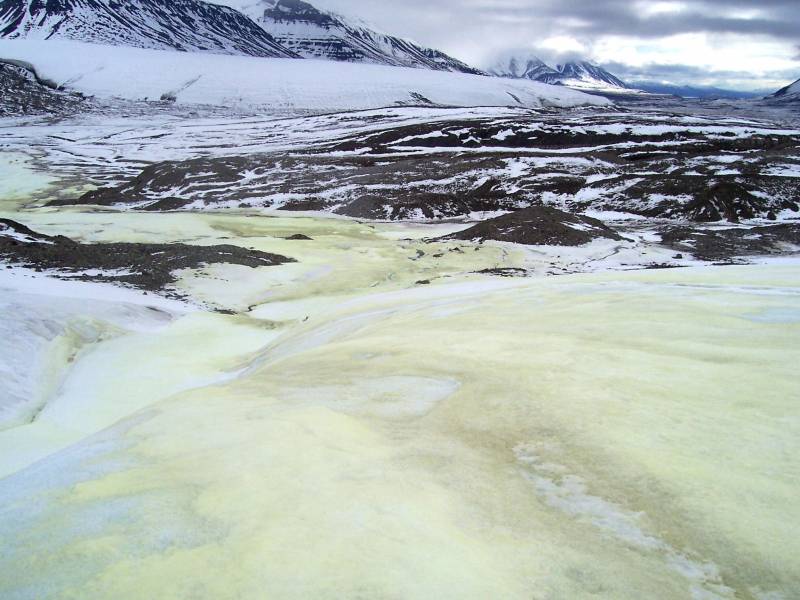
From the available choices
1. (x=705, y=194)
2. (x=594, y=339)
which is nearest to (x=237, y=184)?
(x=705, y=194)

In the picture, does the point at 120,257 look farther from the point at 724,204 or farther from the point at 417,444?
the point at 724,204

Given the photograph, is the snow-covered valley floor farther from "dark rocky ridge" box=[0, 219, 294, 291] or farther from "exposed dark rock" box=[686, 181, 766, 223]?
"exposed dark rock" box=[686, 181, 766, 223]

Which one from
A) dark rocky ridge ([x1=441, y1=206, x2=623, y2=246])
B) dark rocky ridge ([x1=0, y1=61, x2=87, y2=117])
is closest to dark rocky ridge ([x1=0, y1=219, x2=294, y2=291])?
dark rocky ridge ([x1=441, y1=206, x2=623, y2=246])

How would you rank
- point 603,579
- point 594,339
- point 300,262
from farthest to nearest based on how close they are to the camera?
point 300,262
point 594,339
point 603,579

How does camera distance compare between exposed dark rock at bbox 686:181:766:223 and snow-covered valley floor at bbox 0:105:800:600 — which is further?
exposed dark rock at bbox 686:181:766:223

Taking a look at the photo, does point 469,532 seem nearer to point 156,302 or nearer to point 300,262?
point 156,302

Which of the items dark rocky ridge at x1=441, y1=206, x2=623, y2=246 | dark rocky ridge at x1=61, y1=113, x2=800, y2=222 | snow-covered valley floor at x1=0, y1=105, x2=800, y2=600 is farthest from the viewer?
dark rocky ridge at x1=61, y1=113, x2=800, y2=222
